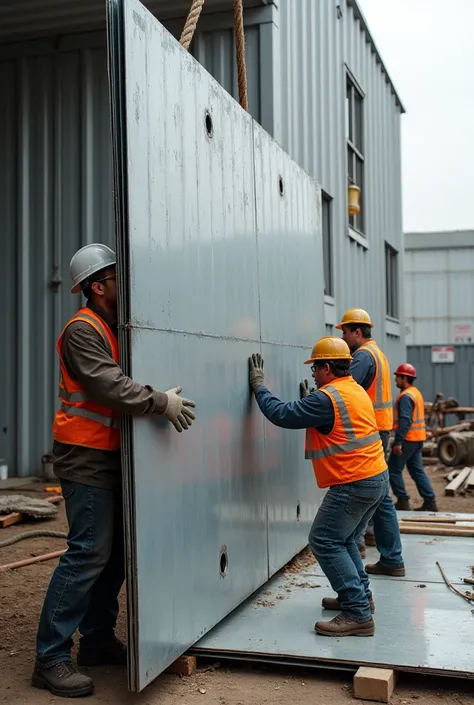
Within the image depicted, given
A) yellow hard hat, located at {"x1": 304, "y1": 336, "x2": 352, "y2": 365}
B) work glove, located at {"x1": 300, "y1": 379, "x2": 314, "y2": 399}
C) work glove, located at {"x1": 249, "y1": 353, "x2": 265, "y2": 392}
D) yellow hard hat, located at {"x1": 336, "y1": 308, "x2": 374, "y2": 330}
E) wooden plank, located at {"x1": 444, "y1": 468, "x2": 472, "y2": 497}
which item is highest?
yellow hard hat, located at {"x1": 336, "y1": 308, "x2": 374, "y2": 330}

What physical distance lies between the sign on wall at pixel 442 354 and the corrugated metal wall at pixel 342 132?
7.10 meters

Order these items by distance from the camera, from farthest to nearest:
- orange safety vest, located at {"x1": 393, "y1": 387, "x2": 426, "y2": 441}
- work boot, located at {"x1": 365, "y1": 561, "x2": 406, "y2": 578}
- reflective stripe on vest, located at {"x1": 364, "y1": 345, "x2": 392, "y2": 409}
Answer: orange safety vest, located at {"x1": 393, "y1": 387, "x2": 426, "y2": 441}, reflective stripe on vest, located at {"x1": 364, "y1": 345, "x2": 392, "y2": 409}, work boot, located at {"x1": 365, "y1": 561, "x2": 406, "y2": 578}

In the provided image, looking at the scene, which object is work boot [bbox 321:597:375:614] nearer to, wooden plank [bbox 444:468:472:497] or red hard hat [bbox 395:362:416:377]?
red hard hat [bbox 395:362:416:377]

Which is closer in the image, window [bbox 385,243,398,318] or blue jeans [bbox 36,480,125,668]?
blue jeans [bbox 36,480,125,668]

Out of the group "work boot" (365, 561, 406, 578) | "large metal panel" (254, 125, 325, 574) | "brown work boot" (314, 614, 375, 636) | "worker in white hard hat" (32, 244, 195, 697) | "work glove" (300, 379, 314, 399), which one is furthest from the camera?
"work glove" (300, 379, 314, 399)

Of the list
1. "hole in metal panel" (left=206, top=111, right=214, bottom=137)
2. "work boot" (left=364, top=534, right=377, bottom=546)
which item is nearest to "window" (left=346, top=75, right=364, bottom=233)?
"work boot" (left=364, top=534, right=377, bottom=546)

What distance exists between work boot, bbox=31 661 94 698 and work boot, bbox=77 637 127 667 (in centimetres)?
34

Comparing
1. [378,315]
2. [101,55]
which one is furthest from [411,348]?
[101,55]

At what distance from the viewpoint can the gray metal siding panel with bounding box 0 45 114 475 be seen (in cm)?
1023

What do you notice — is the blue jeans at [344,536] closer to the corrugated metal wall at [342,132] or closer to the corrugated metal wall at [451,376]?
the corrugated metal wall at [342,132]

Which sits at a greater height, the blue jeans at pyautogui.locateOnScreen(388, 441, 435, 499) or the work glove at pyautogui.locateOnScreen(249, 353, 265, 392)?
the work glove at pyautogui.locateOnScreen(249, 353, 265, 392)

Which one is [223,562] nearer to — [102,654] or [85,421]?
[102,654]

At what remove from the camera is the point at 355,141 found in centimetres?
1459

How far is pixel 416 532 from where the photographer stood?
25.5 feet
